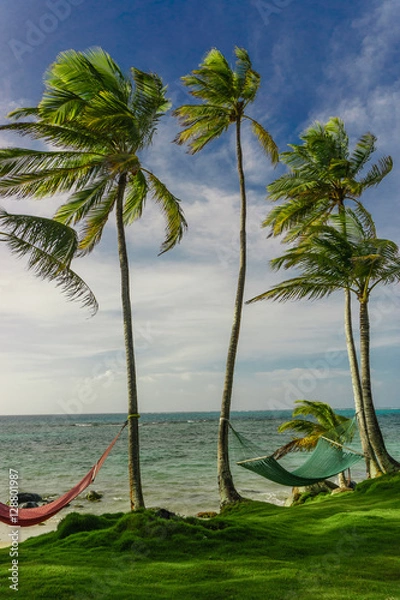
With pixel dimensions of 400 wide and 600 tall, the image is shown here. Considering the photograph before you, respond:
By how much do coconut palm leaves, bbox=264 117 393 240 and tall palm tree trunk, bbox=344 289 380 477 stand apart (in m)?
1.83

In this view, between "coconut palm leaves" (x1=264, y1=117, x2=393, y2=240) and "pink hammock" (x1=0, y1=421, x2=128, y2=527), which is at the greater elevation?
"coconut palm leaves" (x1=264, y1=117, x2=393, y2=240)

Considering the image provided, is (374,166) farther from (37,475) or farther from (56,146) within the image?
(37,475)

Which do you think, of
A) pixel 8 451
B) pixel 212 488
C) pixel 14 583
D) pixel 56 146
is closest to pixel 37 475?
pixel 212 488

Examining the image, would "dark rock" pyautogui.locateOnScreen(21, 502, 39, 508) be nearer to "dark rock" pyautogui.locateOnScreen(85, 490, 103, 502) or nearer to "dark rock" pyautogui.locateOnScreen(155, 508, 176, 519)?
"dark rock" pyautogui.locateOnScreen(85, 490, 103, 502)

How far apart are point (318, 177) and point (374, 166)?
3.42ft

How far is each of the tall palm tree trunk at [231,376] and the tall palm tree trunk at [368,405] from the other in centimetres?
223

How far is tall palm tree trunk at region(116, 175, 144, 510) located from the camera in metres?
6.11

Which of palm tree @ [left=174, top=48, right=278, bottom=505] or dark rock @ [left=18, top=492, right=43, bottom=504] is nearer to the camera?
palm tree @ [left=174, top=48, right=278, bottom=505]

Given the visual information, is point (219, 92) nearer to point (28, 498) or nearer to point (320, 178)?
point (320, 178)

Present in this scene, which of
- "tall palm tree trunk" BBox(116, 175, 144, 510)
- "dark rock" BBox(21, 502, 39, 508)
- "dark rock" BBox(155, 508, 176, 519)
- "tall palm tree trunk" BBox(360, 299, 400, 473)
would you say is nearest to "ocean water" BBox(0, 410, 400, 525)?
"dark rock" BBox(21, 502, 39, 508)

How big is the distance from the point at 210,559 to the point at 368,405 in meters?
5.02

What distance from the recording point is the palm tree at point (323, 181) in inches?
359

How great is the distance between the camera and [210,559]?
393cm

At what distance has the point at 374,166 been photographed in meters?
9.20
